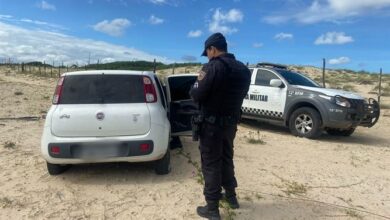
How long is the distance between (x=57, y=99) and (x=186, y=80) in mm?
2837

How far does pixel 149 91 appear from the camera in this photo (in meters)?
5.91

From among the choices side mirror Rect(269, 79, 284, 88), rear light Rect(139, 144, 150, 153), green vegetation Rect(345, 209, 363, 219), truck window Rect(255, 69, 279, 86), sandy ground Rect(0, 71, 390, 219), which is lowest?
green vegetation Rect(345, 209, 363, 219)

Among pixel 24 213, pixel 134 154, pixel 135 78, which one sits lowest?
pixel 24 213

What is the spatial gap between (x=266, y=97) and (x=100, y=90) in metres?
5.79

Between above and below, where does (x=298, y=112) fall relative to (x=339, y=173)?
above

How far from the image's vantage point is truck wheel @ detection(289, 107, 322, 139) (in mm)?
9781

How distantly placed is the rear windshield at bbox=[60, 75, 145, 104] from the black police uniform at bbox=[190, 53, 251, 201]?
1618 millimetres

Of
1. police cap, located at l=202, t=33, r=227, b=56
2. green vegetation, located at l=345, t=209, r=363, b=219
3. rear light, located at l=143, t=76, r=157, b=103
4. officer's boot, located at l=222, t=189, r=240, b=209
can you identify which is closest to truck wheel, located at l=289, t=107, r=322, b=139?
green vegetation, located at l=345, t=209, r=363, b=219

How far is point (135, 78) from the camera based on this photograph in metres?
5.95

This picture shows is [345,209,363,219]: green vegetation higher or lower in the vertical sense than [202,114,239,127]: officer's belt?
lower

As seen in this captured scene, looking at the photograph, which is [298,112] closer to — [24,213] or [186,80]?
[186,80]

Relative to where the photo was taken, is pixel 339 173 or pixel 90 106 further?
pixel 339 173

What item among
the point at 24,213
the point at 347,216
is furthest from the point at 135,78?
the point at 347,216

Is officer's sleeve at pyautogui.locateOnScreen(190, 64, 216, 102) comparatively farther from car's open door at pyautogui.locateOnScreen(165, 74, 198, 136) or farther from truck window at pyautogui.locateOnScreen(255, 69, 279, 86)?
truck window at pyautogui.locateOnScreen(255, 69, 279, 86)
